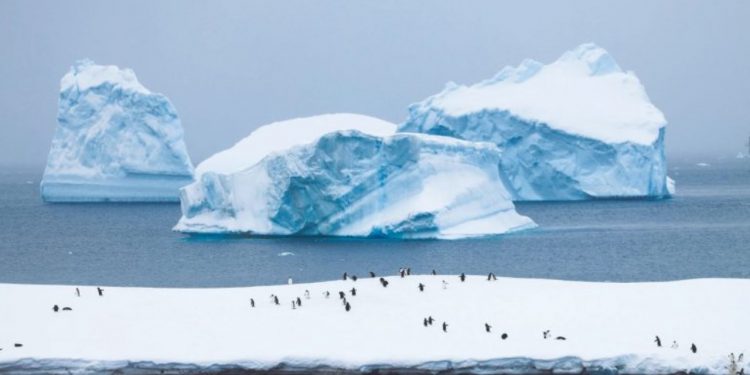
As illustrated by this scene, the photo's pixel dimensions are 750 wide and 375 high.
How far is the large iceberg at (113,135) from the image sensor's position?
178ft

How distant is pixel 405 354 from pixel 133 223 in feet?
116

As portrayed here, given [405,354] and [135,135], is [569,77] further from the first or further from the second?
[405,354]

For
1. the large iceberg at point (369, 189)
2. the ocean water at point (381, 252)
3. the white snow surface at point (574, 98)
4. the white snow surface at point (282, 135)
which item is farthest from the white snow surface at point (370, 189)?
the white snow surface at point (282, 135)

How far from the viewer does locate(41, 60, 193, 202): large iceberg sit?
5416 cm

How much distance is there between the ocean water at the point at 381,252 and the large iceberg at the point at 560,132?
4.74 ft

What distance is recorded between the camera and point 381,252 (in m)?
36.2

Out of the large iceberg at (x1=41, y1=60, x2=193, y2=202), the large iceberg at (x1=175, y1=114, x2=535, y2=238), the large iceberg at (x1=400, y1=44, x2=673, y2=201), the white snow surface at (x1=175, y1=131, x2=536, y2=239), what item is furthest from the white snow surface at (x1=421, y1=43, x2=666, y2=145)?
the large iceberg at (x1=41, y1=60, x2=193, y2=202)

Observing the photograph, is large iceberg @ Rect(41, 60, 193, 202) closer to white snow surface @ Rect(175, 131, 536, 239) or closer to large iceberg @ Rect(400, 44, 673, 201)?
large iceberg @ Rect(400, 44, 673, 201)

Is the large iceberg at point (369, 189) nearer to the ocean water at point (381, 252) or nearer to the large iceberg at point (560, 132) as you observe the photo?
the ocean water at point (381, 252)

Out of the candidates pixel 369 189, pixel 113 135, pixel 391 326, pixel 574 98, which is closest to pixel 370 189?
pixel 369 189

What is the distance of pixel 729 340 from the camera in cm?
1827

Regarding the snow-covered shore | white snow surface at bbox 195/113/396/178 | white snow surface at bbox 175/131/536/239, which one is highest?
white snow surface at bbox 195/113/396/178

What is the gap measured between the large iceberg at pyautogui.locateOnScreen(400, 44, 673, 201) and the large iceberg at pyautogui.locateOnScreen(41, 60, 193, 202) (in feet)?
37.9

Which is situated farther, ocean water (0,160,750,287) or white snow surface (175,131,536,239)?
white snow surface (175,131,536,239)
